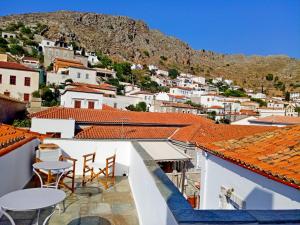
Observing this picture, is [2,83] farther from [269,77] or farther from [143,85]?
[269,77]

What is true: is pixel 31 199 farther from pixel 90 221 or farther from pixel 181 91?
pixel 181 91

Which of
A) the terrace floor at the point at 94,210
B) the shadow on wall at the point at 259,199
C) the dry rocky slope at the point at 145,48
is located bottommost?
the terrace floor at the point at 94,210

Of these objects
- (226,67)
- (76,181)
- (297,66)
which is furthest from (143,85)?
(297,66)

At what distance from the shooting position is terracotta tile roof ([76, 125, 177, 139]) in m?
23.8

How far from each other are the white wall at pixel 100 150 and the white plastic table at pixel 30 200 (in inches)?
230

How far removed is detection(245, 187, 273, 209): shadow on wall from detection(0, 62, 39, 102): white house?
4717 centimetres

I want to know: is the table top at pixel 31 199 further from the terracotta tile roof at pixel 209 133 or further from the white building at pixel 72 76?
the white building at pixel 72 76

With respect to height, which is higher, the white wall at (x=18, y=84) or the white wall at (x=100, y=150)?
the white wall at (x=18, y=84)

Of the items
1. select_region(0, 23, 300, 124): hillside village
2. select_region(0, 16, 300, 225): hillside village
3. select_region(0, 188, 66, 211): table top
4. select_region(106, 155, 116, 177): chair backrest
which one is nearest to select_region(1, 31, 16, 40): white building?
select_region(0, 23, 300, 124): hillside village

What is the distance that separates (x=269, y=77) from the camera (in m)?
160

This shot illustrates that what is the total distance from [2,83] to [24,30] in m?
61.2

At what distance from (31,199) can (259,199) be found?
4.80 m

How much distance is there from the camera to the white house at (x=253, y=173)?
5590 millimetres

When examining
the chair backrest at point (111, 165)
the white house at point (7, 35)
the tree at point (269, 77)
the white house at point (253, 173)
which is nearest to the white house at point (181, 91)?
the white house at point (7, 35)
